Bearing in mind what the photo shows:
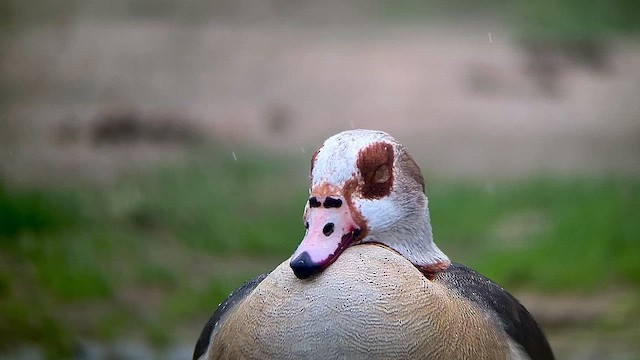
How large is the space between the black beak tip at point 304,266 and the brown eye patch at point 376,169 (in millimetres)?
226

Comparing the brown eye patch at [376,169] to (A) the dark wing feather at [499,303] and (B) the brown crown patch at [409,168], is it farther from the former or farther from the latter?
(A) the dark wing feather at [499,303]

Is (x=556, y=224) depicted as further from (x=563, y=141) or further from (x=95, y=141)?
(x=95, y=141)

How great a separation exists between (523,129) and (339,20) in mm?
1460

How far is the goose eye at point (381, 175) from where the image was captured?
252 centimetres

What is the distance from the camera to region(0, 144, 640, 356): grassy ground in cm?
597

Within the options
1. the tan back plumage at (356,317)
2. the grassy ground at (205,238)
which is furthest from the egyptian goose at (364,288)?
the grassy ground at (205,238)

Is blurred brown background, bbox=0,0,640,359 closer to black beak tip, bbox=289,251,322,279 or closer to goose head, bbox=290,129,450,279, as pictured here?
goose head, bbox=290,129,450,279

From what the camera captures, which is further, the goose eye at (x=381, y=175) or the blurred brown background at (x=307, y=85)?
the blurred brown background at (x=307, y=85)

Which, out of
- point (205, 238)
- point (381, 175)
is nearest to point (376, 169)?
point (381, 175)

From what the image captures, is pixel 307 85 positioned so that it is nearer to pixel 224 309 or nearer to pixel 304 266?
pixel 224 309

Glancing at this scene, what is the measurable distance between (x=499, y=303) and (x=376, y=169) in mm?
558

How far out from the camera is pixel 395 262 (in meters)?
2.47

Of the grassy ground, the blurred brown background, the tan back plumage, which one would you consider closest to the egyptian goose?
the tan back plumage

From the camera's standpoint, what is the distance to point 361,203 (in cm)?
249
